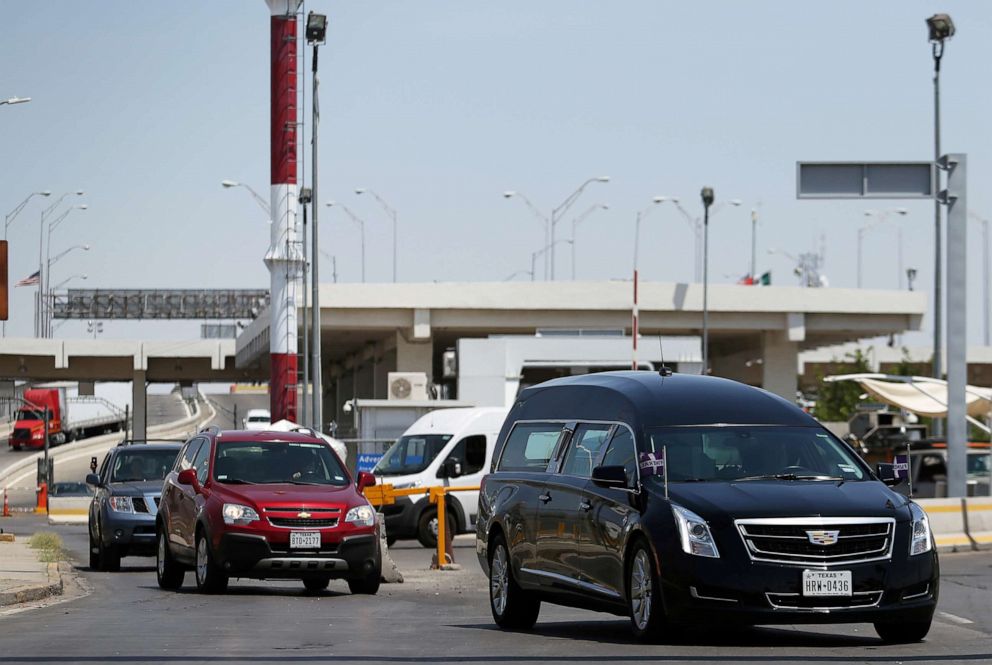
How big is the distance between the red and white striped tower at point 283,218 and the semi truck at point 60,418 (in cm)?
3633

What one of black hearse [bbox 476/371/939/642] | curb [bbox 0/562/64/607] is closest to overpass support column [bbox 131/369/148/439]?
curb [bbox 0/562/64/607]

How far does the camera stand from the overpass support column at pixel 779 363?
69000 mm

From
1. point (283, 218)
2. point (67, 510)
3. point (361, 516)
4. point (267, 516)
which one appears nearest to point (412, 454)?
point (361, 516)

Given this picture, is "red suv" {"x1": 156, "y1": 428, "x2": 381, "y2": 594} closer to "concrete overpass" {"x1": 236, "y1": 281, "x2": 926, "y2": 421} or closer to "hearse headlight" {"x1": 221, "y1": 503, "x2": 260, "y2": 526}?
"hearse headlight" {"x1": 221, "y1": 503, "x2": 260, "y2": 526}

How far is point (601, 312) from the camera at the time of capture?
66562 mm

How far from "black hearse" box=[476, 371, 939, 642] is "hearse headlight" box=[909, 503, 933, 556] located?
1cm

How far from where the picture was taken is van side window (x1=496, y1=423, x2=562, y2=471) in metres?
13.5

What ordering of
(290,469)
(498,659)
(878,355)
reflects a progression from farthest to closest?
(878,355)
(290,469)
(498,659)

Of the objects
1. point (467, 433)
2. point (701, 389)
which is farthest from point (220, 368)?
point (701, 389)

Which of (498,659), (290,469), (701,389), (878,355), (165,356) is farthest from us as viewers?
(878,355)

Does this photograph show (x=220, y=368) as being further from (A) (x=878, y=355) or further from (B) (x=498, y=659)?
(B) (x=498, y=659)

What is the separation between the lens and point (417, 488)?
30141mm

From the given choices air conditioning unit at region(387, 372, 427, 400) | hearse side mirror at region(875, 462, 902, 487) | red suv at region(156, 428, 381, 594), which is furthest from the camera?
air conditioning unit at region(387, 372, 427, 400)

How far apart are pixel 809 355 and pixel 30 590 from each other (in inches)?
4114
